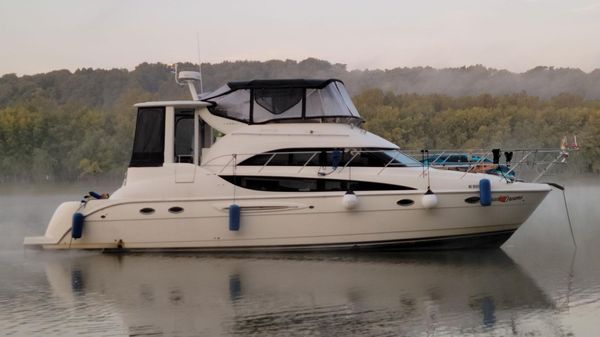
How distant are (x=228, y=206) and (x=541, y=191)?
6.43 metres

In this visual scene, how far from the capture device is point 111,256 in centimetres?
1855

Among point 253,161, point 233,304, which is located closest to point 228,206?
point 253,161

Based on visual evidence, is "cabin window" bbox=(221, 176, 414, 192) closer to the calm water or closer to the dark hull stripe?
the dark hull stripe

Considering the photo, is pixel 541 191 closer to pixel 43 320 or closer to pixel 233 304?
pixel 233 304

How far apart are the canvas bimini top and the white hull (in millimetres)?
1926

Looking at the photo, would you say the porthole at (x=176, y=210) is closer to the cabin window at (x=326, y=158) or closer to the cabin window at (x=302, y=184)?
the cabin window at (x=302, y=184)

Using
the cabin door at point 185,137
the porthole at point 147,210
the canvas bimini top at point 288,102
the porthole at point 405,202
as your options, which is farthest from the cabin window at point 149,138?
the porthole at point 405,202

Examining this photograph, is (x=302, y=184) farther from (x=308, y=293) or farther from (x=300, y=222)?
(x=308, y=293)

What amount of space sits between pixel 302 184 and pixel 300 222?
804mm

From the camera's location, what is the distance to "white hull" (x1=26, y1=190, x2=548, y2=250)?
17.2 metres

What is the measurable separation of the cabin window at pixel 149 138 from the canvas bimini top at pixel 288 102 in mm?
1489

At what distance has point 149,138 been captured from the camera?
18625mm

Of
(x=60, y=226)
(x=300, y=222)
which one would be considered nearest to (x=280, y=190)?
(x=300, y=222)

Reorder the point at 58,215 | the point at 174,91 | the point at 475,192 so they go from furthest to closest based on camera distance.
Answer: the point at 174,91 < the point at 58,215 < the point at 475,192
